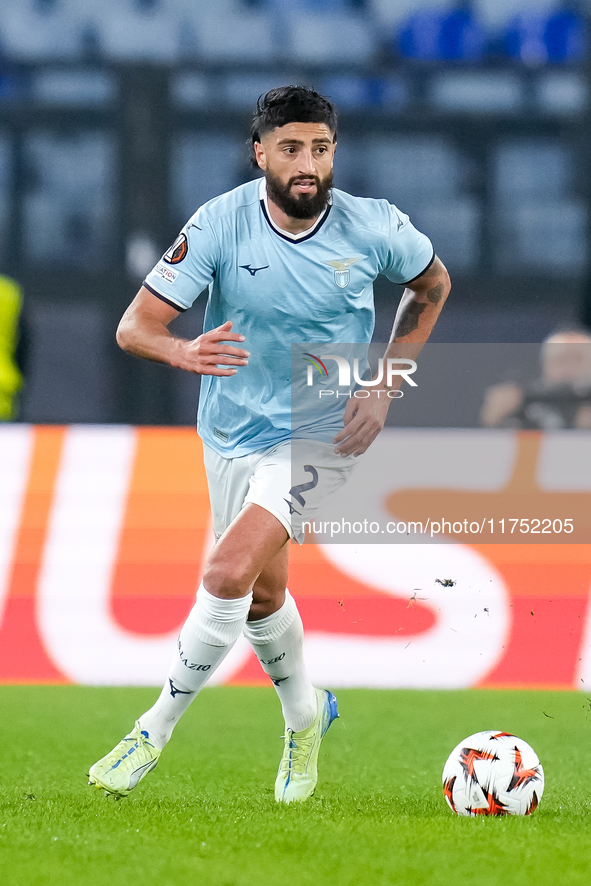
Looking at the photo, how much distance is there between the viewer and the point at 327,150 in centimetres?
362

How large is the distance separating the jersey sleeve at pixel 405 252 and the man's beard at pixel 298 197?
0.87 ft

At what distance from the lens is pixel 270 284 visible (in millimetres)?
3623

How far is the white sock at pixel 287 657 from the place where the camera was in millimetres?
3738

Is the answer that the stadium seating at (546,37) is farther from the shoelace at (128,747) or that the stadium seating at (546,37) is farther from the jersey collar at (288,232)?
the shoelace at (128,747)

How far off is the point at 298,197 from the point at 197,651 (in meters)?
1.37

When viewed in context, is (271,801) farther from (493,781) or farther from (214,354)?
(214,354)

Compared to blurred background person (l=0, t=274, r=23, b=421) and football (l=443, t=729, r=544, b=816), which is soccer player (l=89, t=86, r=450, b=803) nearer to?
football (l=443, t=729, r=544, b=816)

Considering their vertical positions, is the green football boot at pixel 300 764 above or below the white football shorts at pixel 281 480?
below

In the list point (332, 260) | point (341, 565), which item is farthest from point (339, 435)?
point (341, 565)

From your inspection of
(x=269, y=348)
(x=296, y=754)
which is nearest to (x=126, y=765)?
(x=296, y=754)

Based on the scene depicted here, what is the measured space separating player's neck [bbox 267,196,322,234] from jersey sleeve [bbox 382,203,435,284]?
286 millimetres

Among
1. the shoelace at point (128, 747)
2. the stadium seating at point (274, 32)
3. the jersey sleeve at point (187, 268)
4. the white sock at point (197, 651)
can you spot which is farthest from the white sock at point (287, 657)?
the stadium seating at point (274, 32)

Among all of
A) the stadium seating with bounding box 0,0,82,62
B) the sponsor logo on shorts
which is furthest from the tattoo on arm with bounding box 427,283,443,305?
the stadium seating with bounding box 0,0,82,62

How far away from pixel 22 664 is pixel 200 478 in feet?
4.01
